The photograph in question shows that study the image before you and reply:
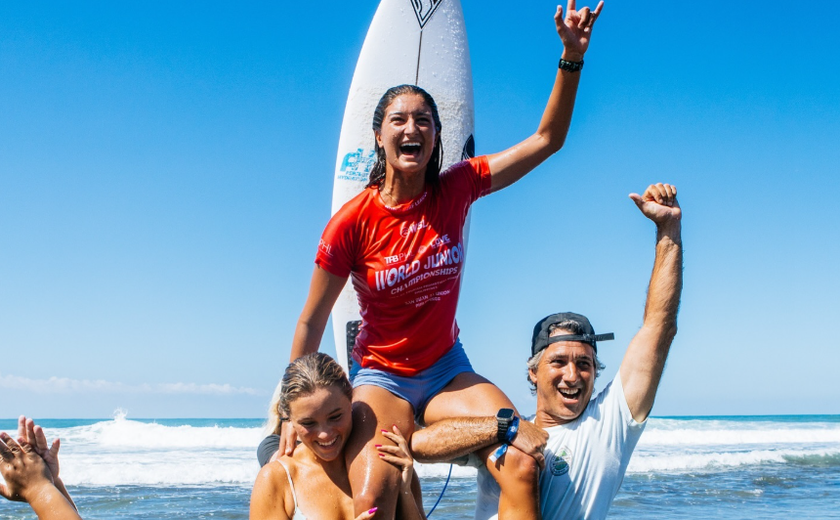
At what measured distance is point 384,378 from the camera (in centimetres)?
333


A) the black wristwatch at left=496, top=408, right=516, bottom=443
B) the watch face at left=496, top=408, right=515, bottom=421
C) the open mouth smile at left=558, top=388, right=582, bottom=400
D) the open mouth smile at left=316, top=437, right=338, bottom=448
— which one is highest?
the open mouth smile at left=558, top=388, right=582, bottom=400

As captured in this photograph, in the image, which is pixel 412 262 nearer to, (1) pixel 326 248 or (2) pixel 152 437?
(1) pixel 326 248

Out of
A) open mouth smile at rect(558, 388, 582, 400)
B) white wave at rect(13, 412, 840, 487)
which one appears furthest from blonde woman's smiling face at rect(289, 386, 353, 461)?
white wave at rect(13, 412, 840, 487)

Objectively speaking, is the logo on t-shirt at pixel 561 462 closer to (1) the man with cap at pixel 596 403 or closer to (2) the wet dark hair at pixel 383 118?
(1) the man with cap at pixel 596 403

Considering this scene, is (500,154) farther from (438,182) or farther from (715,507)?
(715,507)

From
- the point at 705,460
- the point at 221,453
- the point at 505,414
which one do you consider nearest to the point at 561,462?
the point at 505,414

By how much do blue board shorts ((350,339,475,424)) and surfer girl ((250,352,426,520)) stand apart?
201mm

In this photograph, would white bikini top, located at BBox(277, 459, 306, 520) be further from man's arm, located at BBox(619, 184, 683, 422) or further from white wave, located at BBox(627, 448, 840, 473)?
white wave, located at BBox(627, 448, 840, 473)

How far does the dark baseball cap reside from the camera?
3477mm

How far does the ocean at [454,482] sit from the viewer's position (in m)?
8.29

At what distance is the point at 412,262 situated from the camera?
3262 mm

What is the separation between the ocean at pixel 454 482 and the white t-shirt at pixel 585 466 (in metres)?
4.90

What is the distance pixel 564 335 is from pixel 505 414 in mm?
627

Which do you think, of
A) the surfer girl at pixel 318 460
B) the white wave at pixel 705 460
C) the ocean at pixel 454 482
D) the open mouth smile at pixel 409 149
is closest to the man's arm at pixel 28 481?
the surfer girl at pixel 318 460
